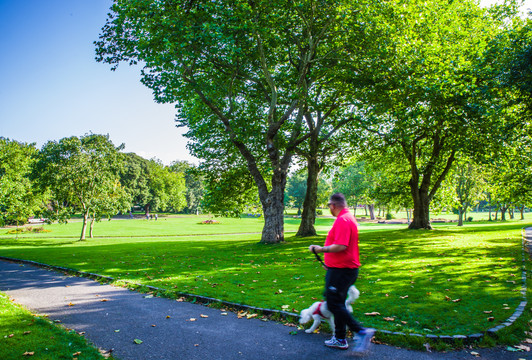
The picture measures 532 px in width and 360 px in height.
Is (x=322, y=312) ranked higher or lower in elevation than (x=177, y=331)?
higher

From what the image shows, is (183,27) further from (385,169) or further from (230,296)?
(385,169)

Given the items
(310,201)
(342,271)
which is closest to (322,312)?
(342,271)

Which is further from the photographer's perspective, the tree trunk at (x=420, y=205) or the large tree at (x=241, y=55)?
the tree trunk at (x=420, y=205)

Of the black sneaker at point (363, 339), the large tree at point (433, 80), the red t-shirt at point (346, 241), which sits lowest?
the black sneaker at point (363, 339)

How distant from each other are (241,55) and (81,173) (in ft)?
64.7

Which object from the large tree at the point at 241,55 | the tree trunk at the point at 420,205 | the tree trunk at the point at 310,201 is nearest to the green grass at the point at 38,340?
the large tree at the point at 241,55

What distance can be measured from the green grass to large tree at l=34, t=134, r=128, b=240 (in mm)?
23483

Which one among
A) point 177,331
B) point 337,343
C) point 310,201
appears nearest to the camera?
point 337,343

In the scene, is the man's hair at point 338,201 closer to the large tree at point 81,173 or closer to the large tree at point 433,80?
the large tree at point 433,80

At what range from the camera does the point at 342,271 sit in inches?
178

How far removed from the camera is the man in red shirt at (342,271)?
173 inches

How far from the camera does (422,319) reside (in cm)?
554

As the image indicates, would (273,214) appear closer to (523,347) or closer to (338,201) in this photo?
(338,201)

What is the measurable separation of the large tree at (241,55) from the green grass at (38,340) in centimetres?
1060
